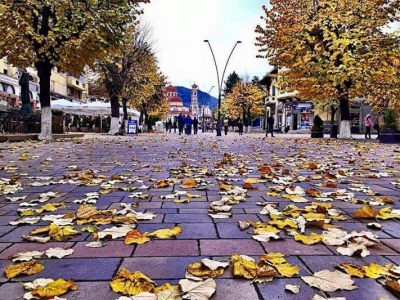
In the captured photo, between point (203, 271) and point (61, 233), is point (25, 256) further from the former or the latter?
point (203, 271)

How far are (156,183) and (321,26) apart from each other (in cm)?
1707

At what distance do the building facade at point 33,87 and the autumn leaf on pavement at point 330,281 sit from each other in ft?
67.5

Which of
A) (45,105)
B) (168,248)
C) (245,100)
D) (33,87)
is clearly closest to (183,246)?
(168,248)

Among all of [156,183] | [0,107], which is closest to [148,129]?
[0,107]

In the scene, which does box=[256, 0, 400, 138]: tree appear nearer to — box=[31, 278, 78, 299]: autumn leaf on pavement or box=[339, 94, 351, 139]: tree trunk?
box=[339, 94, 351, 139]: tree trunk

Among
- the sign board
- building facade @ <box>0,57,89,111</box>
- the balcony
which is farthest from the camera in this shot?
the balcony

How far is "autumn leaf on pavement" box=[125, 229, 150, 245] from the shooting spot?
2.23 meters

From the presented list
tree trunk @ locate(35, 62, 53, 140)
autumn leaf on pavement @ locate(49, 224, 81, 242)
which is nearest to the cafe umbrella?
tree trunk @ locate(35, 62, 53, 140)

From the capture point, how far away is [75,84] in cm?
5669

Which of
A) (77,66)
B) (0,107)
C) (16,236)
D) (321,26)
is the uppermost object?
(321,26)

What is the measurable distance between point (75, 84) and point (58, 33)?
45.9 metres

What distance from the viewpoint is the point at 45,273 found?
5.81 feet

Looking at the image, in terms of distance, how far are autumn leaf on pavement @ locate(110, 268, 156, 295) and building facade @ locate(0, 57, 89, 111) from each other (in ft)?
66.0

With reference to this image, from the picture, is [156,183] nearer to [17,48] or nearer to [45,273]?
[45,273]
